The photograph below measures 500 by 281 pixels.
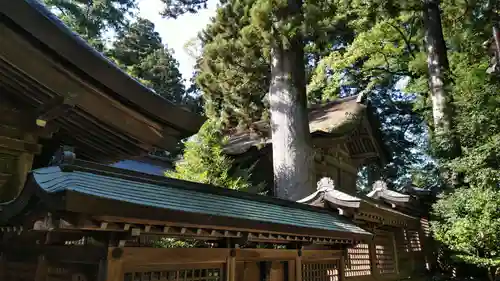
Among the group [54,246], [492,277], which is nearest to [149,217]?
[54,246]

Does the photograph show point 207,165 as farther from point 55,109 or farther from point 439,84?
point 439,84

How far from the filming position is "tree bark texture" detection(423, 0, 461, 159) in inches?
520

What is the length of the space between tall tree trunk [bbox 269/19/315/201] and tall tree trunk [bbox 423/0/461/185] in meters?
4.57

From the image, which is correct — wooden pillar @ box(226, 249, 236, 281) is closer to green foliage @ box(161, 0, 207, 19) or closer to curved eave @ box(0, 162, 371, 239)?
curved eave @ box(0, 162, 371, 239)

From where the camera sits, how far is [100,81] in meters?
4.36

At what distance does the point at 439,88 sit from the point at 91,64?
1335 cm

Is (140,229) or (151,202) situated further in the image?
(151,202)

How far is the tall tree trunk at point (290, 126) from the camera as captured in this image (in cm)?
1194

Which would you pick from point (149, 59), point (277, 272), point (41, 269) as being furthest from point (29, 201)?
point (149, 59)

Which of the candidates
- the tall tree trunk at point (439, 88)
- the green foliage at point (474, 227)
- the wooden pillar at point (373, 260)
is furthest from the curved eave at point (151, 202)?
the tall tree trunk at point (439, 88)

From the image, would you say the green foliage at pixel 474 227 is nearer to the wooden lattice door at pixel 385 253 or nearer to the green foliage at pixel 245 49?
the wooden lattice door at pixel 385 253

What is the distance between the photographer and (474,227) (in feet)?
36.0

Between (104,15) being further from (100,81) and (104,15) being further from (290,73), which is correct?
(100,81)

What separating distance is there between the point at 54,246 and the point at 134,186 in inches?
39.2
